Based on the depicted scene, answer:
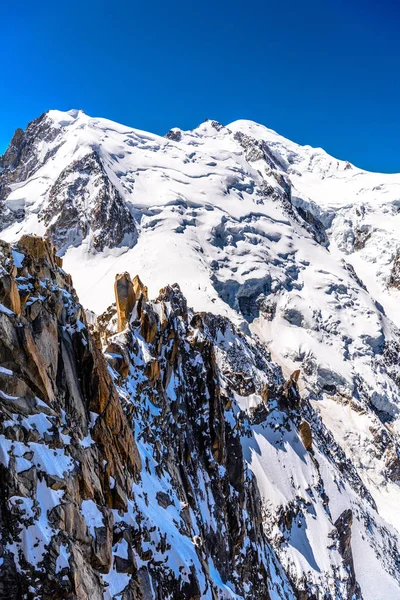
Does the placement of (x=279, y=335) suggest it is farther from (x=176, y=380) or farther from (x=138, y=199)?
(x=176, y=380)

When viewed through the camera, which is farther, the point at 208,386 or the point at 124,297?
the point at 208,386

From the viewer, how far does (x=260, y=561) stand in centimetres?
3769

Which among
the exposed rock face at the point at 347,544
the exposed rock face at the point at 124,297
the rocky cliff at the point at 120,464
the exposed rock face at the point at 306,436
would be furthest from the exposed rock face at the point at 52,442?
the exposed rock face at the point at 306,436

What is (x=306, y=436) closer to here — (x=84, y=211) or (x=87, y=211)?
(x=87, y=211)

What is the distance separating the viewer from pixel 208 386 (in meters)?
41.3

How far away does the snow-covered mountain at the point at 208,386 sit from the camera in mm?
18234

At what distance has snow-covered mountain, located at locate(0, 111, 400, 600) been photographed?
1823cm

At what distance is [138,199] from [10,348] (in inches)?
6315

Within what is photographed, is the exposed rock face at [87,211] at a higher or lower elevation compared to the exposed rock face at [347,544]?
higher

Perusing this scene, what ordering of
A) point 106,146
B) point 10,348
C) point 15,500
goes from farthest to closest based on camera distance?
point 106,146 → point 10,348 → point 15,500

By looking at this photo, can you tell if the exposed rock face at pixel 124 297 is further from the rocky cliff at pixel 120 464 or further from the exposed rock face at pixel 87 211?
the exposed rock face at pixel 87 211

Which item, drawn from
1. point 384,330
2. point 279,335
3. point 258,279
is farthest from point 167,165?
point 384,330

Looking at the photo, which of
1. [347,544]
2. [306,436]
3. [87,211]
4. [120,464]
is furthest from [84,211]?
[120,464]

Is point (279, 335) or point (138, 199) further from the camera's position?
point (138, 199)
